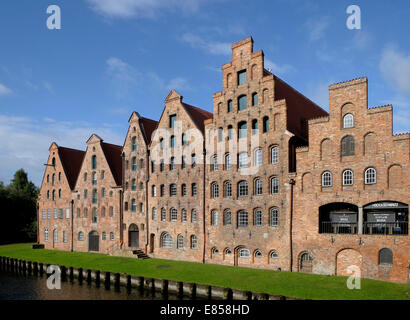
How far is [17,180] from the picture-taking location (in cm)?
7856

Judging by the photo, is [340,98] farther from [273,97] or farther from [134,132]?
[134,132]

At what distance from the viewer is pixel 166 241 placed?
37438mm

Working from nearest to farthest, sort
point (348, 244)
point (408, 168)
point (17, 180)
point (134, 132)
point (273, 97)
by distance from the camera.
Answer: point (408, 168) → point (348, 244) → point (273, 97) → point (134, 132) → point (17, 180)

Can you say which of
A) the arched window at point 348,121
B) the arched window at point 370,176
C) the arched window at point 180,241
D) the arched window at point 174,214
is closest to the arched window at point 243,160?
the arched window at point 348,121

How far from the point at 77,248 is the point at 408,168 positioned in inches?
1568

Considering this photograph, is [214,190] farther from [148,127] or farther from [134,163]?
[148,127]

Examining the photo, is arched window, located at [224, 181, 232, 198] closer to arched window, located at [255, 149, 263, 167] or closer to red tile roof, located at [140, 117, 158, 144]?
arched window, located at [255, 149, 263, 167]

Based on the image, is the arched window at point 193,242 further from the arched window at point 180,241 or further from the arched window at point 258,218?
the arched window at point 258,218

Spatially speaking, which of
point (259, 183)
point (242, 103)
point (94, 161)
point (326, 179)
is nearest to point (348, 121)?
point (326, 179)

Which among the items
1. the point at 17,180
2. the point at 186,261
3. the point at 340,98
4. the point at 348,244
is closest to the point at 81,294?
the point at 186,261

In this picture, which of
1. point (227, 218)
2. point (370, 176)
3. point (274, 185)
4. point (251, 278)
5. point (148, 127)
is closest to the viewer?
point (370, 176)

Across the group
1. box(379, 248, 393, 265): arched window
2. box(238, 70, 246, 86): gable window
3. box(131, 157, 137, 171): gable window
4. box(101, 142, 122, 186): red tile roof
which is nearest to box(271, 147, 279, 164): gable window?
box(238, 70, 246, 86): gable window

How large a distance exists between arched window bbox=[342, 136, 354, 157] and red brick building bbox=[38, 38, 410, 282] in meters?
0.07

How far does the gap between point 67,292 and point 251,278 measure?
13733 millimetres
